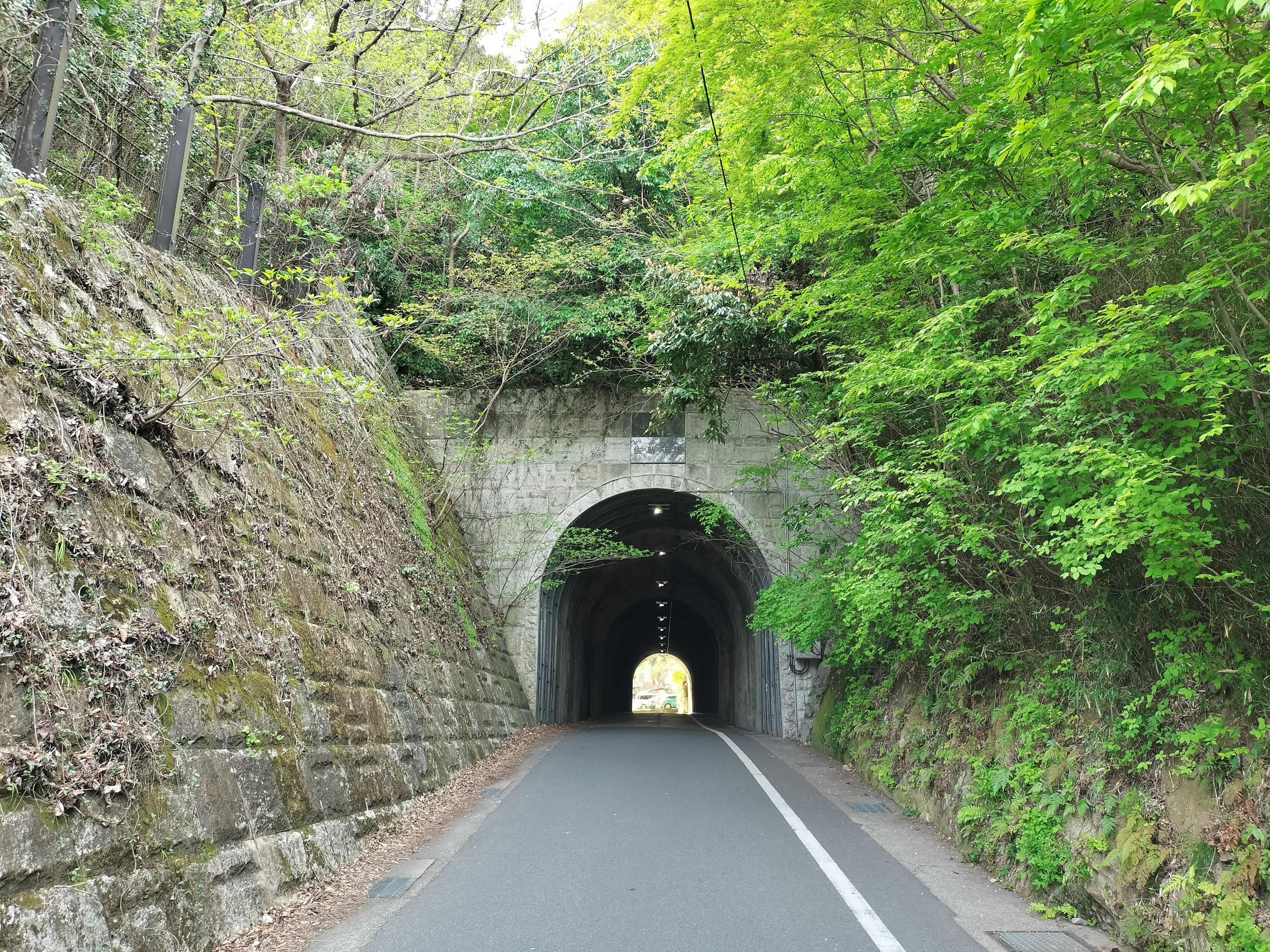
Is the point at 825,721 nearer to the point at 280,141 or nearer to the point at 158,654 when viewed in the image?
the point at 158,654

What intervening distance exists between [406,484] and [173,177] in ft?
17.0

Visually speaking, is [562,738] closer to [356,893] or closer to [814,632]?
[814,632]

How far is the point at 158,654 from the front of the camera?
12.5ft

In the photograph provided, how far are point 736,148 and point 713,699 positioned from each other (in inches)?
1123

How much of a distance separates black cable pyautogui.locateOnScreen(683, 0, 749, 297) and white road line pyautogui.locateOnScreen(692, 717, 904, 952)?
579 centimetres

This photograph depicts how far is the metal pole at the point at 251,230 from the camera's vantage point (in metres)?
8.27

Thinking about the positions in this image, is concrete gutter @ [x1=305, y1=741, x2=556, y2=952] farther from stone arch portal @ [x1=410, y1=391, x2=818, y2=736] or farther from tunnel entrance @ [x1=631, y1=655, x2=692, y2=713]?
tunnel entrance @ [x1=631, y1=655, x2=692, y2=713]

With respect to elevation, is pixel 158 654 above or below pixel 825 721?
above

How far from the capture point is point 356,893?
427 centimetres

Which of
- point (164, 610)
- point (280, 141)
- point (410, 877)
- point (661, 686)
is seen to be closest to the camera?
point (164, 610)

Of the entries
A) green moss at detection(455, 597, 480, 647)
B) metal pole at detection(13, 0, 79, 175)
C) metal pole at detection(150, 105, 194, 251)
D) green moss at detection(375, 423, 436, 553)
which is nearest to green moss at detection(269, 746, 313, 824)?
metal pole at detection(13, 0, 79, 175)

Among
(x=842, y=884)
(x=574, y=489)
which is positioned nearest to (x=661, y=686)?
(x=574, y=489)

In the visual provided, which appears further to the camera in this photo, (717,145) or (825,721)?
(825,721)

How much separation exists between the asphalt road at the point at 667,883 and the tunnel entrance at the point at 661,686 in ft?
147
